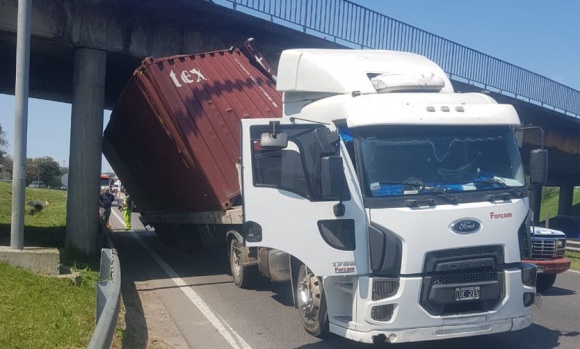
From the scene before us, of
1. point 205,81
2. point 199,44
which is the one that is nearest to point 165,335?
point 205,81

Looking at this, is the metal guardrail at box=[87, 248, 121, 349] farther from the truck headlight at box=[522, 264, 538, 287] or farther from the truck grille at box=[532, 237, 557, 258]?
the truck grille at box=[532, 237, 557, 258]

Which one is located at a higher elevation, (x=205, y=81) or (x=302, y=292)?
(x=205, y=81)

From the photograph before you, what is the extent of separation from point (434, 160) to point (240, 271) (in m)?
5.13

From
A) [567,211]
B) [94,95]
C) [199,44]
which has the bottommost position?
[567,211]

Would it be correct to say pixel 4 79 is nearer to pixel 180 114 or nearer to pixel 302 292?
pixel 180 114

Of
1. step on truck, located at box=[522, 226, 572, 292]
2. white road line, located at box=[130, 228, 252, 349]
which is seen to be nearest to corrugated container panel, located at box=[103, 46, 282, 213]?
white road line, located at box=[130, 228, 252, 349]

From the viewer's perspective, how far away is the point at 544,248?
37.0ft

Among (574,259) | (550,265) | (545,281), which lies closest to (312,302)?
(550,265)

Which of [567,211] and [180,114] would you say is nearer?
[180,114]

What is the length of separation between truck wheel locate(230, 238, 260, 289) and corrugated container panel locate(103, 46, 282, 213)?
74cm

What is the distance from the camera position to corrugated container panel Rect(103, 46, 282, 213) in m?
11.7

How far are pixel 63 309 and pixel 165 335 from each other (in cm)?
126

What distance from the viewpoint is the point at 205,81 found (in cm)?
1239

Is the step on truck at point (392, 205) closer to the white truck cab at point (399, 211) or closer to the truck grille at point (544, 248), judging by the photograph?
the white truck cab at point (399, 211)
